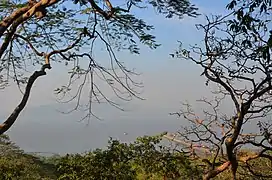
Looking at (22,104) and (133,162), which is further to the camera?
(133,162)

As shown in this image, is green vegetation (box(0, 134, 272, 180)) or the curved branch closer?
the curved branch

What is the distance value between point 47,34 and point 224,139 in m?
2.09

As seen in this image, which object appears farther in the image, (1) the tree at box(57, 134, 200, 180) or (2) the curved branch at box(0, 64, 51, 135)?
(1) the tree at box(57, 134, 200, 180)

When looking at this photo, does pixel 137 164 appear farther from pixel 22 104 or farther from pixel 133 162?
pixel 22 104

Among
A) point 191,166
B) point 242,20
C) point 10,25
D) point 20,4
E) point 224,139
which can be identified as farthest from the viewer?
point 191,166

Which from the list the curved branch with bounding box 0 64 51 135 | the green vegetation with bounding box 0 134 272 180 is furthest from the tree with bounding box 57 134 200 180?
A: the curved branch with bounding box 0 64 51 135

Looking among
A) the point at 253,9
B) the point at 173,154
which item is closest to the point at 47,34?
the point at 173,154

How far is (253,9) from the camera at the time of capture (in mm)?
2859

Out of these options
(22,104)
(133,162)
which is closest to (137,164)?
(133,162)

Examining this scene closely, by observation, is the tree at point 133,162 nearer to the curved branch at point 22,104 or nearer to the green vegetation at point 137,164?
the green vegetation at point 137,164

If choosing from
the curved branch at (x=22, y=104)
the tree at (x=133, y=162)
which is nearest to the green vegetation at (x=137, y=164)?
the tree at (x=133, y=162)

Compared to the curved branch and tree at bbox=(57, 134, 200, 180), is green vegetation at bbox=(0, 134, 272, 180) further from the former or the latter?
the curved branch

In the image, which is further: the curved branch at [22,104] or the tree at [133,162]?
the tree at [133,162]

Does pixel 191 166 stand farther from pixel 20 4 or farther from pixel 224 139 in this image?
pixel 20 4
